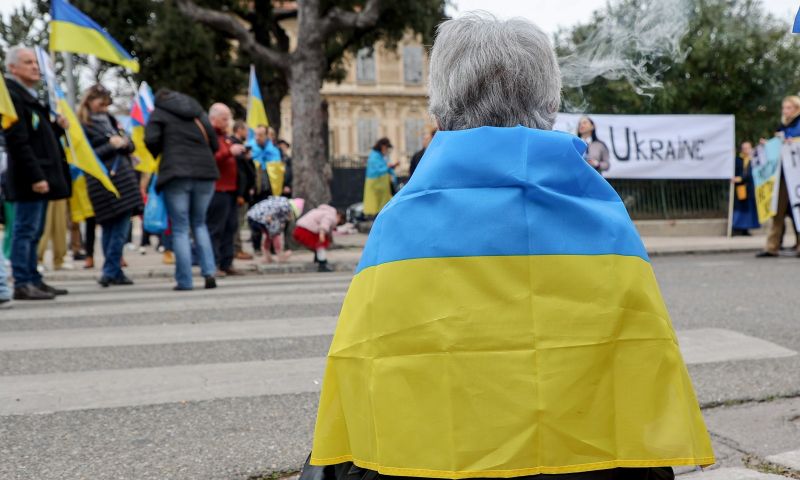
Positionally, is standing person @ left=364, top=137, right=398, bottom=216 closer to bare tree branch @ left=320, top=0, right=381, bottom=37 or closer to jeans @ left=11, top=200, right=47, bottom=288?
bare tree branch @ left=320, top=0, right=381, bottom=37

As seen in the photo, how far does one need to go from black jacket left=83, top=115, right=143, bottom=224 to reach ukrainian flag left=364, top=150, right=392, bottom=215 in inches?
243

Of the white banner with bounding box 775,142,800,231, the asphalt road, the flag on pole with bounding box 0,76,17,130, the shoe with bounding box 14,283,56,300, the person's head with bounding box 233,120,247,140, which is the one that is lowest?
the asphalt road

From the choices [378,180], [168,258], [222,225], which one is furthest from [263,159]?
[378,180]

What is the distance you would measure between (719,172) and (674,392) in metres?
16.5

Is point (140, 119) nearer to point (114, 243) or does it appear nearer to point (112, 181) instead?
point (112, 181)

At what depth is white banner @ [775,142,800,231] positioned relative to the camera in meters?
11.8

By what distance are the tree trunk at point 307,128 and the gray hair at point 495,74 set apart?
13.2 metres

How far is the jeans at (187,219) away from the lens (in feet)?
27.9

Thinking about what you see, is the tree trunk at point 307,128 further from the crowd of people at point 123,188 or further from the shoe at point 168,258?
the shoe at point 168,258

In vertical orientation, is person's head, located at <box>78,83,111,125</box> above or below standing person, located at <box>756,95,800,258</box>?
above

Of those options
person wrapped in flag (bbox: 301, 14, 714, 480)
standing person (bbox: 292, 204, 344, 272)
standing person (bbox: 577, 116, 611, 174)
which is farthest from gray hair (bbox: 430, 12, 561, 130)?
standing person (bbox: 577, 116, 611, 174)

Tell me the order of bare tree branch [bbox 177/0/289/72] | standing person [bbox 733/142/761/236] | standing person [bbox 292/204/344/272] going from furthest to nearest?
standing person [bbox 733/142/761/236], bare tree branch [bbox 177/0/289/72], standing person [bbox 292/204/344/272]

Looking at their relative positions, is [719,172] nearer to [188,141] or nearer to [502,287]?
[188,141]

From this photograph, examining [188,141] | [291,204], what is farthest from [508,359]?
[291,204]
